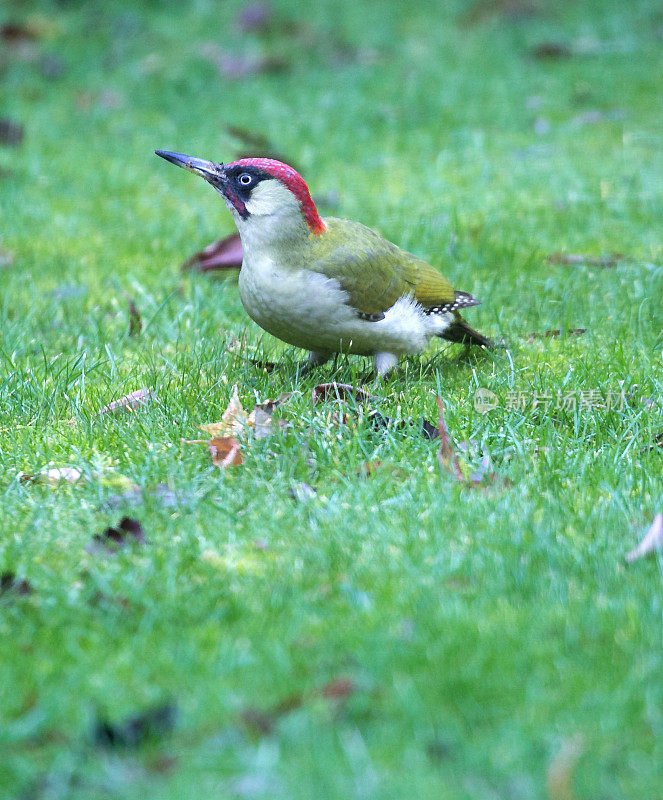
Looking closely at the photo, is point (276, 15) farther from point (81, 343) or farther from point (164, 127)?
point (81, 343)

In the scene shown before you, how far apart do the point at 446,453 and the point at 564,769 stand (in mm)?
1674

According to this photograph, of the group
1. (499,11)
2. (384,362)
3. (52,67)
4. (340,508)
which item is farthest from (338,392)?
(499,11)

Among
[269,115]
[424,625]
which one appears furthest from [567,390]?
[269,115]

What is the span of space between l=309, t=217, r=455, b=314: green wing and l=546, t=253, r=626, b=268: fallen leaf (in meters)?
1.33

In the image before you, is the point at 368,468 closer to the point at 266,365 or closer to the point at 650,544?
the point at 650,544

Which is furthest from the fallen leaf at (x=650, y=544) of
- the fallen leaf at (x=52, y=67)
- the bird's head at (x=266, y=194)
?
the fallen leaf at (x=52, y=67)

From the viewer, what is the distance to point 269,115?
9242mm

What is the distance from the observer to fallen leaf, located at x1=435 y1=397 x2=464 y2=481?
12.0 ft

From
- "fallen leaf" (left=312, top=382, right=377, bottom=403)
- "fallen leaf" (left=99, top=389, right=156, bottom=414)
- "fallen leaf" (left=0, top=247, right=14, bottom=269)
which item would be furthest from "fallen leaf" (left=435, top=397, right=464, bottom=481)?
"fallen leaf" (left=0, top=247, right=14, bottom=269)

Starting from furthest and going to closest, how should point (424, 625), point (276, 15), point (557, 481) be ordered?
1. point (276, 15)
2. point (557, 481)
3. point (424, 625)

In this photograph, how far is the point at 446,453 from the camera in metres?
3.76

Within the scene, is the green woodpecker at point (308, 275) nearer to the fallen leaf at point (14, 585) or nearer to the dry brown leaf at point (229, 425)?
the dry brown leaf at point (229, 425)

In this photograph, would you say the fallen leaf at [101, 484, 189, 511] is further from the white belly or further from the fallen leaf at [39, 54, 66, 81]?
the fallen leaf at [39, 54, 66, 81]

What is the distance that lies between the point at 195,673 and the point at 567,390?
7.48 ft
